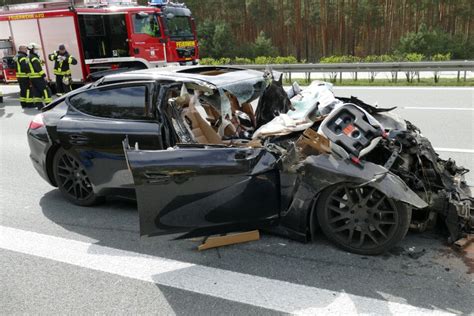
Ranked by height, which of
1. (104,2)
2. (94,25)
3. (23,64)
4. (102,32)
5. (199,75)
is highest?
(104,2)

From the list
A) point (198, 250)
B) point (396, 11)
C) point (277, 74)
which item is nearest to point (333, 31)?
point (396, 11)

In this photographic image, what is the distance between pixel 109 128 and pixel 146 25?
35.2 ft

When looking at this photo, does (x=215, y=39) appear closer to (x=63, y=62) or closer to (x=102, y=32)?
(x=102, y=32)

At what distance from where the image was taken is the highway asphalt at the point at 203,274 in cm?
287

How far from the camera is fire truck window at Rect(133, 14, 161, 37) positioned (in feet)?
45.7

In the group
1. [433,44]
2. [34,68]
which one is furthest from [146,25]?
[433,44]

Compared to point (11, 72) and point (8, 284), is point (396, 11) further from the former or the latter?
point (8, 284)

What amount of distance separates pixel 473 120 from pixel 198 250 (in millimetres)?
6280

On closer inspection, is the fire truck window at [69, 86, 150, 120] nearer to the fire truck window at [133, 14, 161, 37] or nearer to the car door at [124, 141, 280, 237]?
the car door at [124, 141, 280, 237]

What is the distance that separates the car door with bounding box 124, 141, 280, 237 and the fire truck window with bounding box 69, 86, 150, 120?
84 cm

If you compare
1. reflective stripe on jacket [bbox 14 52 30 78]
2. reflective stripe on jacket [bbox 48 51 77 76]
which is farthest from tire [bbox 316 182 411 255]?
reflective stripe on jacket [bbox 48 51 77 76]

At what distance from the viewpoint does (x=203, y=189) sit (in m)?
3.42

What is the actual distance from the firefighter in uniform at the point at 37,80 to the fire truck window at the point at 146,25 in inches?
134

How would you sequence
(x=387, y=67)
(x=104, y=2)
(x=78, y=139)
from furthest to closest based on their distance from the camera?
1. (x=104, y=2)
2. (x=387, y=67)
3. (x=78, y=139)
